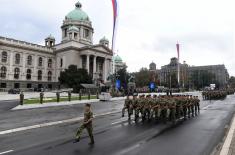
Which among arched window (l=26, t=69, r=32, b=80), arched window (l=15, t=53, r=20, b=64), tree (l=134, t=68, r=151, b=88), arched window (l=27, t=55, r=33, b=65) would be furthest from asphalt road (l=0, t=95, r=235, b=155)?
tree (l=134, t=68, r=151, b=88)

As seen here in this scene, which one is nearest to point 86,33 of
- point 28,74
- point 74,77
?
point 28,74

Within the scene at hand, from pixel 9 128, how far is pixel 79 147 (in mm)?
6220

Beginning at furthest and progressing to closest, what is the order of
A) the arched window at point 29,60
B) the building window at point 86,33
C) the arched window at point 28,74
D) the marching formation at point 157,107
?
the building window at point 86,33 < the arched window at point 29,60 < the arched window at point 28,74 < the marching formation at point 157,107

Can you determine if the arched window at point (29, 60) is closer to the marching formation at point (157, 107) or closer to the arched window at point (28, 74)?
the arched window at point (28, 74)

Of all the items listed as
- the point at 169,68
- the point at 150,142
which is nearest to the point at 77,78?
the point at 150,142

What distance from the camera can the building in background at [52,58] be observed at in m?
76.8

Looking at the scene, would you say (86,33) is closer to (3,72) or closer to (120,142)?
(3,72)

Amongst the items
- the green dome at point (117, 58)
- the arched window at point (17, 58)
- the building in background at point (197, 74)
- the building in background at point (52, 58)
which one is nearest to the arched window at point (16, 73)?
the building in background at point (52, 58)

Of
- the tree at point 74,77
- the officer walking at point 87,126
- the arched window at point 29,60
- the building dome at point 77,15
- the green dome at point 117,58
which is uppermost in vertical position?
the building dome at point 77,15

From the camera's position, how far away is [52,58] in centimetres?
9100

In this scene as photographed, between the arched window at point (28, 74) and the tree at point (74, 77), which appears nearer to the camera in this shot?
the tree at point (74, 77)

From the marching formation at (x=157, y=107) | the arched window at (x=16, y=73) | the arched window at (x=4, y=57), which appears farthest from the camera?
the arched window at (x=16, y=73)

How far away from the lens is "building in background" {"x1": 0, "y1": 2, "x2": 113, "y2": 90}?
3022 inches

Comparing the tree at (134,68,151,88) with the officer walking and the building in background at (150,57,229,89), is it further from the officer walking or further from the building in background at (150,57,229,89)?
the officer walking
